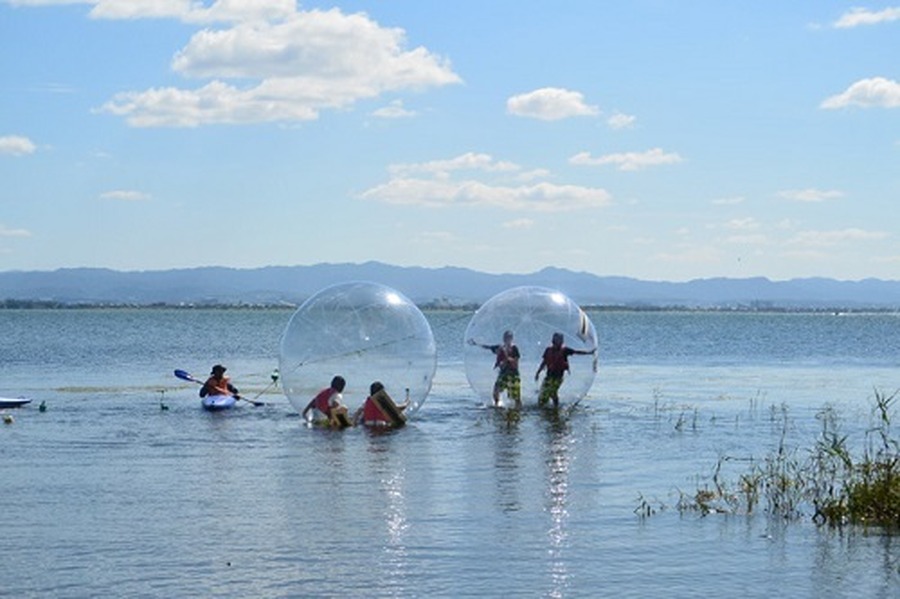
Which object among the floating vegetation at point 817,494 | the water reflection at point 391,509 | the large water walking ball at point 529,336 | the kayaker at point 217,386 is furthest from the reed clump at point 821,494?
the kayaker at point 217,386

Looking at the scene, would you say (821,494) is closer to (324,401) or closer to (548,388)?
(324,401)

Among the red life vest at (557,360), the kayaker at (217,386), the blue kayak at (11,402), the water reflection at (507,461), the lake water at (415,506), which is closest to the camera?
the lake water at (415,506)

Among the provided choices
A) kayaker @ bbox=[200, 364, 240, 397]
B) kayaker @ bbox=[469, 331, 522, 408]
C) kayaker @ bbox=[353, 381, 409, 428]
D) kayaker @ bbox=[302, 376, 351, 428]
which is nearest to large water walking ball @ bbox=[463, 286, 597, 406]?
kayaker @ bbox=[469, 331, 522, 408]

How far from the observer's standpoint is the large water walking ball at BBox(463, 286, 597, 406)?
26844mm

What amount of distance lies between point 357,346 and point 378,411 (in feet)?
3.92

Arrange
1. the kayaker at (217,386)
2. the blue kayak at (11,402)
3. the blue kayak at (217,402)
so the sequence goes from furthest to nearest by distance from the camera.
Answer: the kayaker at (217,386)
the blue kayak at (217,402)
the blue kayak at (11,402)

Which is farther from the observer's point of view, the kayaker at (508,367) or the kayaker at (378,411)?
the kayaker at (508,367)

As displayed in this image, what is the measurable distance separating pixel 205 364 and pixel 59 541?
39236 millimetres

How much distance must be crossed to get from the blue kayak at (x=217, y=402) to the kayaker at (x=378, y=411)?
231 inches

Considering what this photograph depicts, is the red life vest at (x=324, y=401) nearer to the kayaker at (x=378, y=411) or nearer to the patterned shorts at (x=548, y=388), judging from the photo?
the kayaker at (x=378, y=411)

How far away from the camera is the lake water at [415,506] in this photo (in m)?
12.8

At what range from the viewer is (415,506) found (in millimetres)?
16469

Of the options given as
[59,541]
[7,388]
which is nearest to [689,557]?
[59,541]

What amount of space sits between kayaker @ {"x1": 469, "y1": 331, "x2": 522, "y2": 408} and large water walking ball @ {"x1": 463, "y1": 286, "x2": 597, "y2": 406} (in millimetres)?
64
